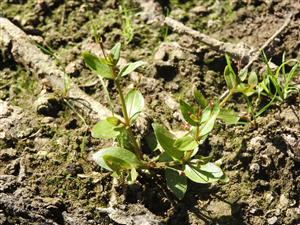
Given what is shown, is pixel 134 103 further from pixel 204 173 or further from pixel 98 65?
pixel 204 173

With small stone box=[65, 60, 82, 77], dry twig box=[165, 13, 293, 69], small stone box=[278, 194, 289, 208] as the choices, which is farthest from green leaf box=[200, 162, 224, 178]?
small stone box=[65, 60, 82, 77]

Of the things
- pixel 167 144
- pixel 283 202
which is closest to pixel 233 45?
pixel 167 144

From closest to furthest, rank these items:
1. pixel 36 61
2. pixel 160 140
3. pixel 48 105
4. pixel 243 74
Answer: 1. pixel 160 140
2. pixel 243 74
3. pixel 48 105
4. pixel 36 61

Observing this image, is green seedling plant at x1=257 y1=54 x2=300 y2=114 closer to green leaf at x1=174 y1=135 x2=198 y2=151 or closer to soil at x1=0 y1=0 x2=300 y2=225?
soil at x1=0 y1=0 x2=300 y2=225

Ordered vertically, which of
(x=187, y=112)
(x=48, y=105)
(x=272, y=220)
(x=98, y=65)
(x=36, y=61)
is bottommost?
(x=272, y=220)

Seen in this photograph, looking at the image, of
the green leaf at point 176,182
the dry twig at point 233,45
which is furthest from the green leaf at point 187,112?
the dry twig at point 233,45

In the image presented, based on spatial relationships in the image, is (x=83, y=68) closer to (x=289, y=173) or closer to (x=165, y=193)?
(x=165, y=193)
